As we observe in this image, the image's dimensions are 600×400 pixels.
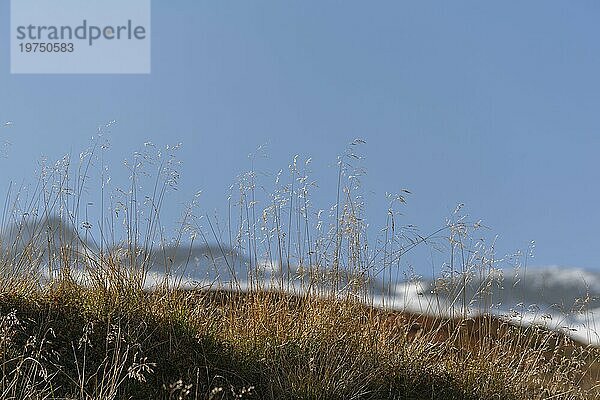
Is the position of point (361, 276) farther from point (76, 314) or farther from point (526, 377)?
point (76, 314)

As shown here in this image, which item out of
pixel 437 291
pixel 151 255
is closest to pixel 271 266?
pixel 151 255

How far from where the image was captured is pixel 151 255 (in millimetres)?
4285

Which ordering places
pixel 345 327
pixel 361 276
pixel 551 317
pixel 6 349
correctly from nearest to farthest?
pixel 6 349
pixel 345 327
pixel 361 276
pixel 551 317

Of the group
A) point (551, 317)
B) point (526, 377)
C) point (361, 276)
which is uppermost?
point (361, 276)

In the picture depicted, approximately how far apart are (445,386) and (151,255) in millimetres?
1877

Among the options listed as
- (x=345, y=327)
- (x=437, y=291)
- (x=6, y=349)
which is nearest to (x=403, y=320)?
(x=437, y=291)

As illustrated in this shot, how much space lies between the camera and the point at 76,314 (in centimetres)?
388

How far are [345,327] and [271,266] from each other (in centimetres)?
63

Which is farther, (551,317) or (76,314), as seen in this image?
(551,317)

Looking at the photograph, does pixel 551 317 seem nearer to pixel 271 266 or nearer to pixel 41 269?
pixel 271 266

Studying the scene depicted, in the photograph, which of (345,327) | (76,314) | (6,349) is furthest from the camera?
(345,327)

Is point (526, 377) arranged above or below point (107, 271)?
below

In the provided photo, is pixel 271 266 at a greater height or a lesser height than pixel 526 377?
greater

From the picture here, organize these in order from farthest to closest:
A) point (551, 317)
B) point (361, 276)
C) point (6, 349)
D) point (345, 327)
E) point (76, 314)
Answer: point (551, 317)
point (361, 276)
point (345, 327)
point (76, 314)
point (6, 349)
